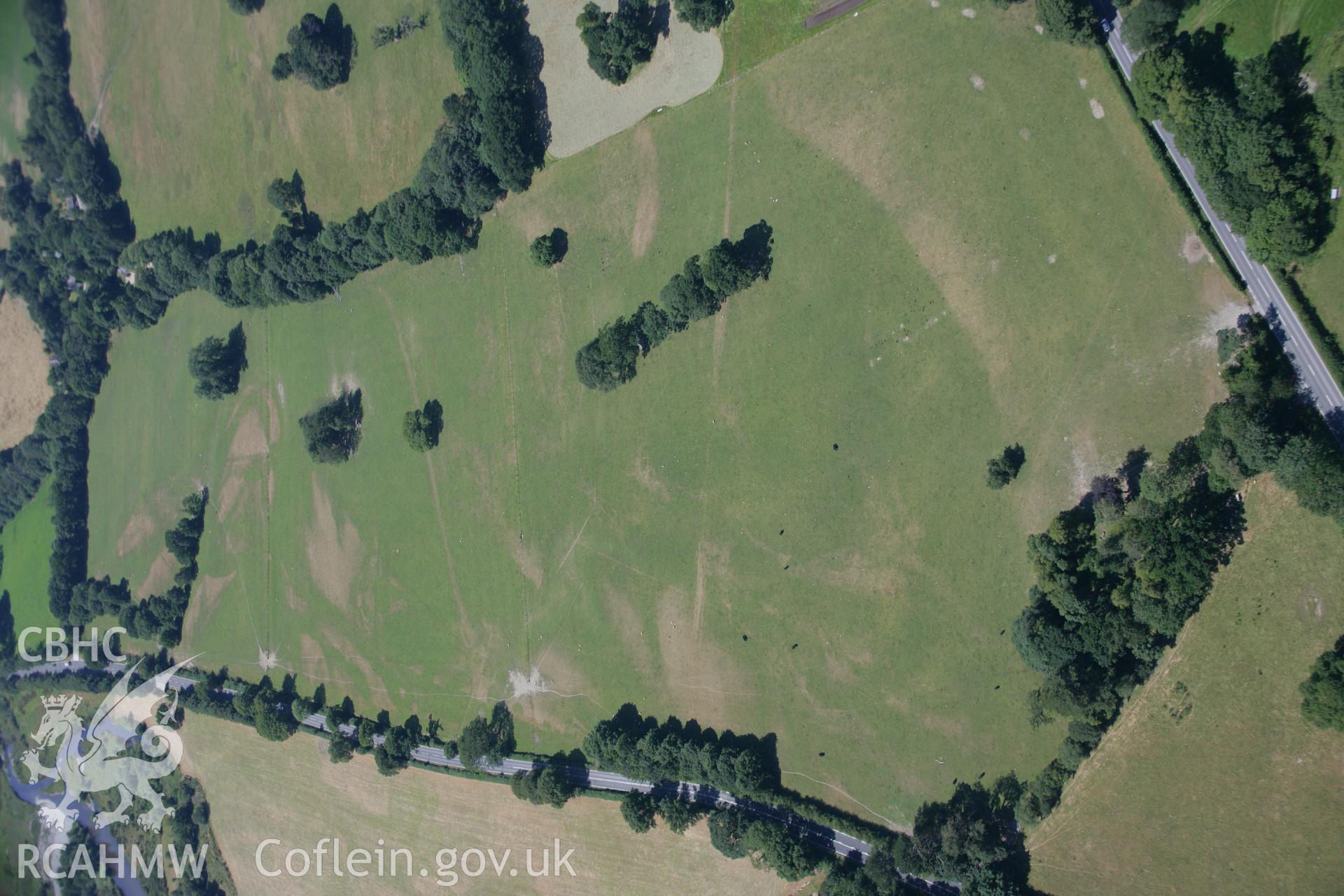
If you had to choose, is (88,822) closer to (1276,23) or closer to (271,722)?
(271,722)

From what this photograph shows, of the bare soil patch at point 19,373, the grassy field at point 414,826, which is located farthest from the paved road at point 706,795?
the bare soil patch at point 19,373

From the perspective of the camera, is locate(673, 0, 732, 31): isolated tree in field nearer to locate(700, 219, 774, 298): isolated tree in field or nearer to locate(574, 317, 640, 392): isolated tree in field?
locate(700, 219, 774, 298): isolated tree in field

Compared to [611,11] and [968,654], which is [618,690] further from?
[611,11]

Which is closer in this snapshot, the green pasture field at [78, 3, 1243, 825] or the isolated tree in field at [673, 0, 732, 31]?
the green pasture field at [78, 3, 1243, 825]

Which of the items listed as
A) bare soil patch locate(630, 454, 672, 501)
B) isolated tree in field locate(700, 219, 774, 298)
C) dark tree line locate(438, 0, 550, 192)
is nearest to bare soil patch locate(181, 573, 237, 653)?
bare soil patch locate(630, 454, 672, 501)

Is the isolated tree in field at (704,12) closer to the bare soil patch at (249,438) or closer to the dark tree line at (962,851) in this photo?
the dark tree line at (962,851)
